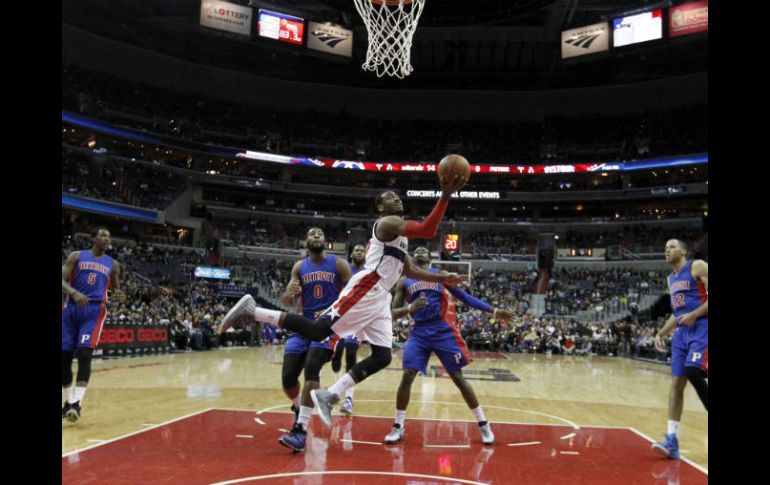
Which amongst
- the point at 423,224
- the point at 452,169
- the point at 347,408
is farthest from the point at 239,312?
the point at 347,408

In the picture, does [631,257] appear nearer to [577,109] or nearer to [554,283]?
[554,283]

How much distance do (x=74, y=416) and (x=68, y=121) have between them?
96.3 ft

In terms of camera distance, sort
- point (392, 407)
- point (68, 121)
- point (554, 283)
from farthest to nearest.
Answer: point (554, 283), point (68, 121), point (392, 407)

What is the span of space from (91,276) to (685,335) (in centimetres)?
674

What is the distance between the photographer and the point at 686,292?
615 centimetres

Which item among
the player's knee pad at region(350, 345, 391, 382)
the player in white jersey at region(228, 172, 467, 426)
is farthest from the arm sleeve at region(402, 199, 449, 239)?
the player's knee pad at region(350, 345, 391, 382)

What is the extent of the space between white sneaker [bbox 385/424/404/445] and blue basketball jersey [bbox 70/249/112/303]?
3.90m

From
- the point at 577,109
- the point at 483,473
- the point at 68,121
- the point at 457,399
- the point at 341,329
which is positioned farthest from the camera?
the point at 577,109

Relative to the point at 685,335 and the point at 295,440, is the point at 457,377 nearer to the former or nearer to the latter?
the point at 295,440

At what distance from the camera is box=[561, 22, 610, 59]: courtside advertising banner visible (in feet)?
87.2

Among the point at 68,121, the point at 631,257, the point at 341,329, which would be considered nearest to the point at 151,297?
the point at 68,121

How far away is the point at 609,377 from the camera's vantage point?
15688 mm

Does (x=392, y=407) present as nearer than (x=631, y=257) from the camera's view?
Yes
